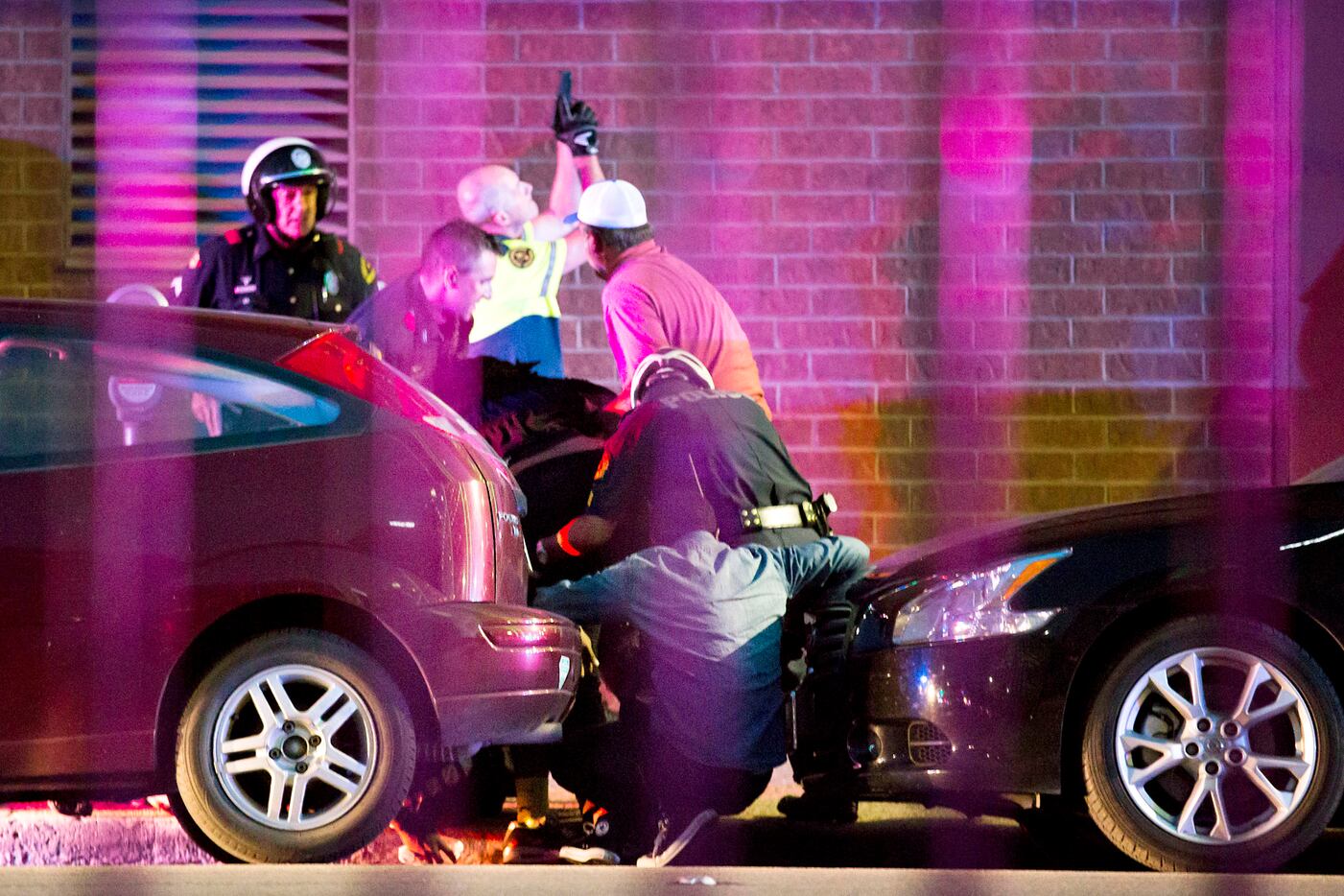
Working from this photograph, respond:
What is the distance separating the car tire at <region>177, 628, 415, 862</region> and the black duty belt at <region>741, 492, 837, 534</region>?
5.43 feet

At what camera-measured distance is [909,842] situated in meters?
6.98

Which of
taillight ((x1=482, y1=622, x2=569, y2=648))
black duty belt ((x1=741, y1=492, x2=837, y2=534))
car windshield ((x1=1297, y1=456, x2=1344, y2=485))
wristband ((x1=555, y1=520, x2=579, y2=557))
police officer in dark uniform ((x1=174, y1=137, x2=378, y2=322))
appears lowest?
taillight ((x1=482, y1=622, x2=569, y2=648))

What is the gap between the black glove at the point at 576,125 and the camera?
9.82 meters

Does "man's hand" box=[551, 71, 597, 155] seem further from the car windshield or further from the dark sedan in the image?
the dark sedan

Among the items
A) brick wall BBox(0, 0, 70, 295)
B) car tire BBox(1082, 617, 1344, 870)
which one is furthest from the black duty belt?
brick wall BBox(0, 0, 70, 295)

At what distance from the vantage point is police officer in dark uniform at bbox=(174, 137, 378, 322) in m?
8.48

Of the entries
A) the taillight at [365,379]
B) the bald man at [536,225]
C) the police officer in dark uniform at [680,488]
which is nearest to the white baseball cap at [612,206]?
the bald man at [536,225]

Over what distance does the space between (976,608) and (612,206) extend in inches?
141

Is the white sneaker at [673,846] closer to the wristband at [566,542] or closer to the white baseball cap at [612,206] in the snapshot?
the wristband at [566,542]

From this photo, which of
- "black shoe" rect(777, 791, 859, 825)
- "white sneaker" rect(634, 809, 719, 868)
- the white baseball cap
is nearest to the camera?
"white sneaker" rect(634, 809, 719, 868)

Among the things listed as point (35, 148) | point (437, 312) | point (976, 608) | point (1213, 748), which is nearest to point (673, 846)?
point (976, 608)

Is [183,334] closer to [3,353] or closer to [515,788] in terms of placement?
[3,353]

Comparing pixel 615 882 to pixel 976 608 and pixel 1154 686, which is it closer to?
pixel 976 608

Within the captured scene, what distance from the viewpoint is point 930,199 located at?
998 centimetres
